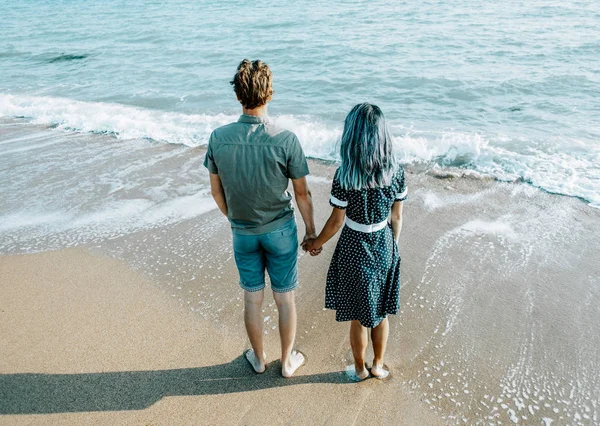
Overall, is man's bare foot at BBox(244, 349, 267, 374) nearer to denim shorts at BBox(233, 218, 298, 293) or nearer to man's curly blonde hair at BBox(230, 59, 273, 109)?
denim shorts at BBox(233, 218, 298, 293)

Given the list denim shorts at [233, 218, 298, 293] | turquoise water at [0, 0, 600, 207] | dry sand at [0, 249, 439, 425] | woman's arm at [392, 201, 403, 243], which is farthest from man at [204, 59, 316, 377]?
turquoise water at [0, 0, 600, 207]

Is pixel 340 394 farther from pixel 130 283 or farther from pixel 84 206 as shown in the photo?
pixel 84 206

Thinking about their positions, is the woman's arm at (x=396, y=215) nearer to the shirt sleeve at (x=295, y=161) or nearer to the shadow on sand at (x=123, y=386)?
the shirt sleeve at (x=295, y=161)

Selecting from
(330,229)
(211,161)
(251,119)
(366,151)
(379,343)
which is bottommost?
(379,343)

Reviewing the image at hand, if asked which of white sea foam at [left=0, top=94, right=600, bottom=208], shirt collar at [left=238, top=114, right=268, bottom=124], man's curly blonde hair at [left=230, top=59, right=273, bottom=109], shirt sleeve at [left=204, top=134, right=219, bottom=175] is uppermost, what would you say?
man's curly blonde hair at [left=230, top=59, right=273, bottom=109]

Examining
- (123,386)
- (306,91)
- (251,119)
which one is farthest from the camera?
(306,91)

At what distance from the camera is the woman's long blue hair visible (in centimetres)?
244

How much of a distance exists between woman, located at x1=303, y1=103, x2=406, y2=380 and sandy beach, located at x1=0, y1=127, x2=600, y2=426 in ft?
1.48

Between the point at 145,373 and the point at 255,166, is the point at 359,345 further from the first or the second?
the point at 145,373

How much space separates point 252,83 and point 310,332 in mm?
2063

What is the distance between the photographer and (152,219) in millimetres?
5430

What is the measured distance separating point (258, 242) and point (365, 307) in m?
0.79

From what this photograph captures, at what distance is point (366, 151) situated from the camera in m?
2.46

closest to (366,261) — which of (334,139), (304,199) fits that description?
(304,199)
